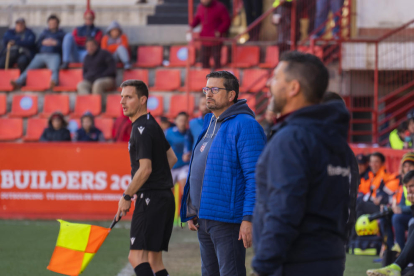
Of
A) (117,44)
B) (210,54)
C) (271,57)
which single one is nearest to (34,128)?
(117,44)

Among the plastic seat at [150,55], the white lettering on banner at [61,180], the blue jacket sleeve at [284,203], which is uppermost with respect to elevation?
Answer: the plastic seat at [150,55]

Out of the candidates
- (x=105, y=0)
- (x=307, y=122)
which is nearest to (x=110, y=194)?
(x=307, y=122)

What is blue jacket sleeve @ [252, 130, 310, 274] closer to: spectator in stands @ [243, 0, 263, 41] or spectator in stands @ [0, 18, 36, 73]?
spectator in stands @ [243, 0, 263, 41]

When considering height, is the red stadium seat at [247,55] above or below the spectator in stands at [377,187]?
above

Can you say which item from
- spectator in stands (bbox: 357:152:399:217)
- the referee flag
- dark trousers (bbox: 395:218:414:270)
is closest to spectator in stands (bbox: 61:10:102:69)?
spectator in stands (bbox: 357:152:399:217)

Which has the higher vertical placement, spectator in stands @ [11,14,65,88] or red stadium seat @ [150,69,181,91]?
spectator in stands @ [11,14,65,88]

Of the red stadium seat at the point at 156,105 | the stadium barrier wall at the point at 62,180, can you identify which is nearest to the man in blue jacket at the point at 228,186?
the stadium barrier wall at the point at 62,180

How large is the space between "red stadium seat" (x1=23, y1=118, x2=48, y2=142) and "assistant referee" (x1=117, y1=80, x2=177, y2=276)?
980 centimetres

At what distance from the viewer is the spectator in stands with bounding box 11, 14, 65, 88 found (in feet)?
50.2

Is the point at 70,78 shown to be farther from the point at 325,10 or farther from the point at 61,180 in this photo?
the point at 325,10

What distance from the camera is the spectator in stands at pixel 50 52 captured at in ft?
50.2

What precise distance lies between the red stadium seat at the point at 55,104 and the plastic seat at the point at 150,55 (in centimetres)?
215

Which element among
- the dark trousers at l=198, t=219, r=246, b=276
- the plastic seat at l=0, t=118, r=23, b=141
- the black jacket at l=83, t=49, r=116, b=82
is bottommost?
the dark trousers at l=198, t=219, r=246, b=276

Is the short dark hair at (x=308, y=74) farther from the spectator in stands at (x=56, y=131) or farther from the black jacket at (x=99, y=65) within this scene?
the black jacket at (x=99, y=65)
